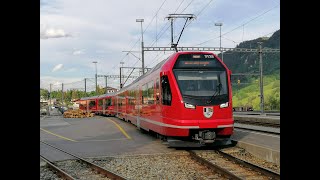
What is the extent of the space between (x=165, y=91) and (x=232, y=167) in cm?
396

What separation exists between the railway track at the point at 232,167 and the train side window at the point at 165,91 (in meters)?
1.82

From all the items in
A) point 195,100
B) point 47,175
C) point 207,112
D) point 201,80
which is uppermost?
point 201,80

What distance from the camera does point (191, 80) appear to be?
40.4 ft

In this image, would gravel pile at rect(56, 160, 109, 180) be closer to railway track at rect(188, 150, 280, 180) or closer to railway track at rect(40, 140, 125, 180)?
railway track at rect(40, 140, 125, 180)

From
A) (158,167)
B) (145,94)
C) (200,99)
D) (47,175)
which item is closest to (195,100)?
(200,99)

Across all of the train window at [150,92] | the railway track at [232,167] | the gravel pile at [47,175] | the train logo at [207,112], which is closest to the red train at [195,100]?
the train logo at [207,112]

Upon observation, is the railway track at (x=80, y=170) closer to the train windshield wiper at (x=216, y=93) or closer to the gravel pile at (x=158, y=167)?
the gravel pile at (x=158, y=167)

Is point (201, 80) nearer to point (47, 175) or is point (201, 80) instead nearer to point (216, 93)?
point (216, 93)

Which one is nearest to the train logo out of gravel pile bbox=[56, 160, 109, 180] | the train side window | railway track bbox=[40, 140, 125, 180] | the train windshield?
the train windshield

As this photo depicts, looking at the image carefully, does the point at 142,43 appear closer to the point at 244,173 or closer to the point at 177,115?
the point at 177,115

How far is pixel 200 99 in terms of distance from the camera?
12039 millimetres

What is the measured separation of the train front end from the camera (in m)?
11.9
